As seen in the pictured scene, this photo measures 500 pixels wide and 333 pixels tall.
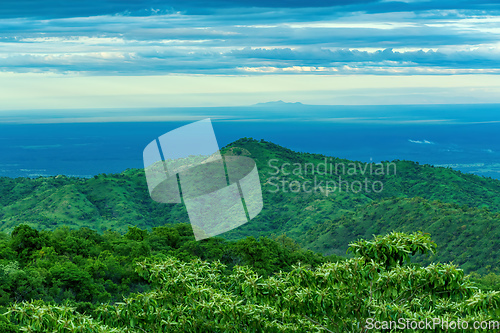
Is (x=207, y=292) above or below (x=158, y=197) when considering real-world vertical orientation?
above

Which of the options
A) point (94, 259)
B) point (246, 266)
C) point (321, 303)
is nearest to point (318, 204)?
point (94, 259)

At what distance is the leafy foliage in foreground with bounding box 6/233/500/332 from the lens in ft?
28.1

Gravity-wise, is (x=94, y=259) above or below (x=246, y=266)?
below

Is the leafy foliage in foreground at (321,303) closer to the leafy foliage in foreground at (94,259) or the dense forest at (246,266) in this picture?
the dense forest at (246,266)

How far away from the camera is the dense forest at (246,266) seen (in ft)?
28.7

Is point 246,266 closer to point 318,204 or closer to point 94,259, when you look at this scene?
point 94,259

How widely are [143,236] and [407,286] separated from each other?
34989mm

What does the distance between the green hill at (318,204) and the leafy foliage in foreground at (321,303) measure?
5727 cm

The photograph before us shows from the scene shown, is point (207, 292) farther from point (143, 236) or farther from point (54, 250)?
point (143, 236)

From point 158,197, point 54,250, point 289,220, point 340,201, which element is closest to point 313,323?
point 54,250

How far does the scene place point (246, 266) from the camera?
36.9ft

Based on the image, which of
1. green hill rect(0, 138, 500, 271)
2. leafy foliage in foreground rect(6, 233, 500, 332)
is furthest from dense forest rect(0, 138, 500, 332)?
green hill rect(0, 138, 500, 271)

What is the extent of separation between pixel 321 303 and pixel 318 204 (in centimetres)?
9417

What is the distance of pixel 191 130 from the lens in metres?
17.1
